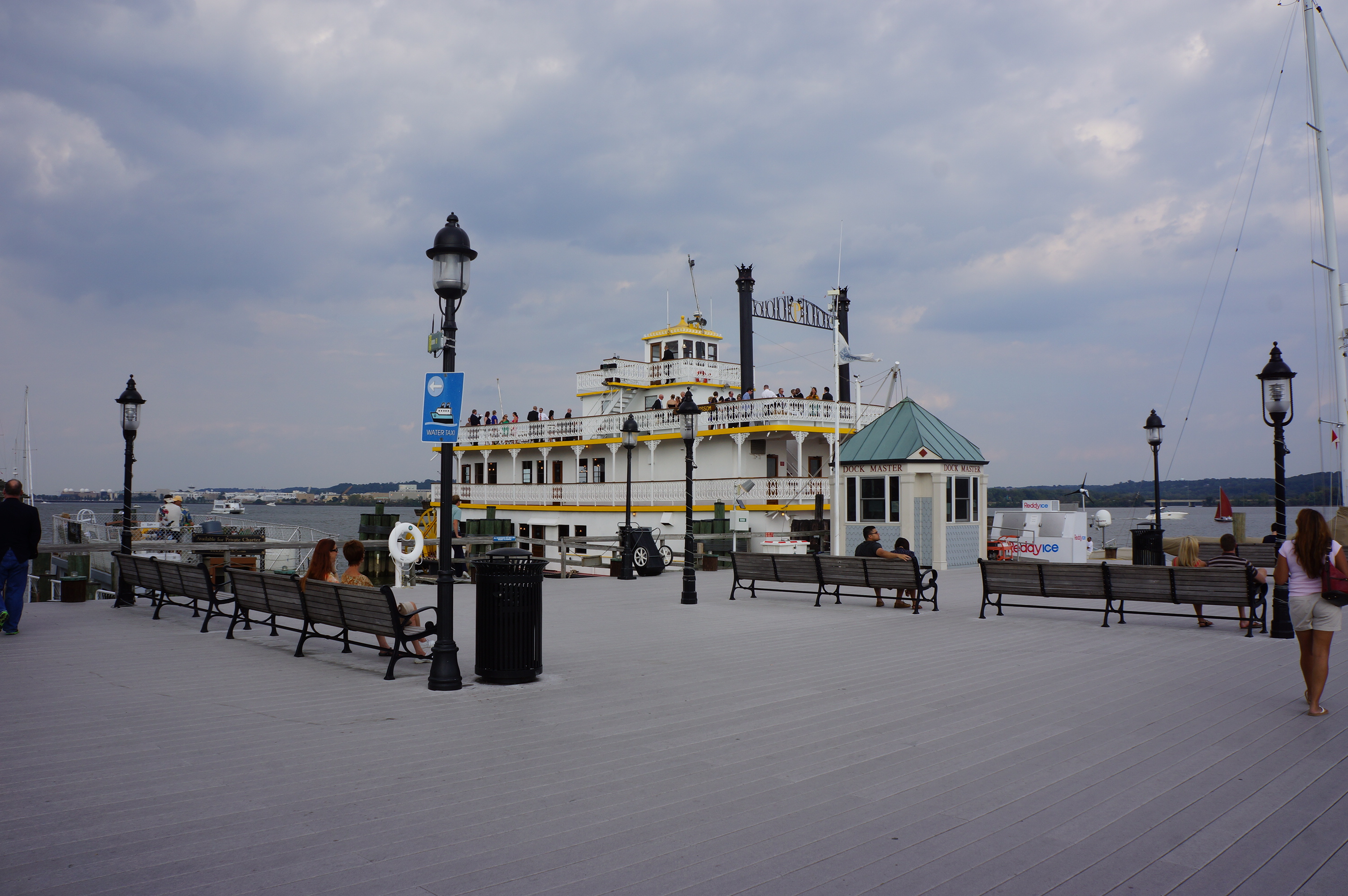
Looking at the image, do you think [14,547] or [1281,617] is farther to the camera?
[1281,617]

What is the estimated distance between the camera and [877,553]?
14094 mm

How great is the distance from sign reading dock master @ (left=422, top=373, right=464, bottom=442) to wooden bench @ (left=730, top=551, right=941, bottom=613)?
7.52 m

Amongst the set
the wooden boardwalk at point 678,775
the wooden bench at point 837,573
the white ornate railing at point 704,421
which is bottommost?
the wooden boardwalk at point 678,775

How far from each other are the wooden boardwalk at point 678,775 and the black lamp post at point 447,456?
237 mm

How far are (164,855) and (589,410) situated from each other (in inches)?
1320

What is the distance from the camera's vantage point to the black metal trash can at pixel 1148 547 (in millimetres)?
20234

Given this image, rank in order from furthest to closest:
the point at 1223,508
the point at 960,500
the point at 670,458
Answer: the point at 670,458 → the point at 1223,508 → the point at 960,500

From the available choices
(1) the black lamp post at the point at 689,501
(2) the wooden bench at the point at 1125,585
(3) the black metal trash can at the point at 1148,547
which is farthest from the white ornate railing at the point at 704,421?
(2) the wooden bench at the point at 1125,585

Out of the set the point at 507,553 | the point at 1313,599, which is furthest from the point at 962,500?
the point at 507,553

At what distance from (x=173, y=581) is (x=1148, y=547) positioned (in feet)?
66.5

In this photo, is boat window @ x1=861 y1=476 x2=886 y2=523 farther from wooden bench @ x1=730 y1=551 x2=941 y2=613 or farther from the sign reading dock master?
the sign reading dock master

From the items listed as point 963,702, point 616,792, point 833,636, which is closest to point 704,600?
point 833,636

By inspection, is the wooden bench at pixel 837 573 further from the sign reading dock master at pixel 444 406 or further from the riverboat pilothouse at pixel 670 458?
the sign reading dock master at pixel 444 406

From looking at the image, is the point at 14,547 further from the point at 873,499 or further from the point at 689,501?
the point at 873,499
